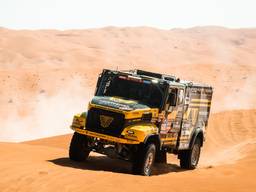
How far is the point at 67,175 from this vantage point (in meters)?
14.1

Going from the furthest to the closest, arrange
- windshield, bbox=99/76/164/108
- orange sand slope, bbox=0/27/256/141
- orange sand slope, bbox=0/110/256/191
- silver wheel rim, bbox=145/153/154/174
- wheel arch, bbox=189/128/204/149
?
orange sand slope, bbox=0/27/256/141 < wheel arch, bbox=189/128/204/149 < windshield, bbox=99/76/164/108 < silver wheel rim, bbox=145/153/154/174 < orange sand slope, bbox=0/110/256/191

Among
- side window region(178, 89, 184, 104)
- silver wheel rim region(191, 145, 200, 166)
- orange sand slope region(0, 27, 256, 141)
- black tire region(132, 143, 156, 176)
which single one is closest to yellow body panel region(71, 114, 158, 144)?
black tire region(132, 143, 156, 176)

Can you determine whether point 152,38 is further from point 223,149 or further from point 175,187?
point 175,187

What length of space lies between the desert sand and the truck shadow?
0.03m

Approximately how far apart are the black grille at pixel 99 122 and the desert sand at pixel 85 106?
3.54 ft

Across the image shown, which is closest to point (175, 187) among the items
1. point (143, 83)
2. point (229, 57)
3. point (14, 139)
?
point (143, 83)

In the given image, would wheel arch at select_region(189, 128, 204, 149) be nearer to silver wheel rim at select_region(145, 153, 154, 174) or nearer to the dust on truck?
the dust on truck

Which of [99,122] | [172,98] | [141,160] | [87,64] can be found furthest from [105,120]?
[87,64]

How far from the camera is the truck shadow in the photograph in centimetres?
1715

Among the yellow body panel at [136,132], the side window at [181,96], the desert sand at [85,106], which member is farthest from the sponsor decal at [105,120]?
the side window at [181,96]

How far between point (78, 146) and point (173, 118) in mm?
2823

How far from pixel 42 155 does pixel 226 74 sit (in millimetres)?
50018

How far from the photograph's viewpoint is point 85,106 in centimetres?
5269

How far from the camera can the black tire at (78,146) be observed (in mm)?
17516
